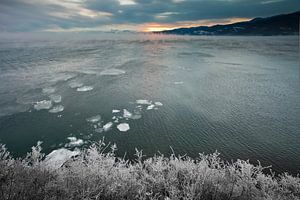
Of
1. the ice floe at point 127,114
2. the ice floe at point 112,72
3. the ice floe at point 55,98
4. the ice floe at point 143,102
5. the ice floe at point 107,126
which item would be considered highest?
the ice floe at point 112,72

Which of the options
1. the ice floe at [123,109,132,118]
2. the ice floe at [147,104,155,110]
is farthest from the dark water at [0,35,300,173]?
the ice floe at [123,109,132,118]

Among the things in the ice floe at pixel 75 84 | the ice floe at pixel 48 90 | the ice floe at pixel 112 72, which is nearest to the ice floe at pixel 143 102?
the ice floe at pixel 75 84

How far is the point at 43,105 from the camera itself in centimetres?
1350

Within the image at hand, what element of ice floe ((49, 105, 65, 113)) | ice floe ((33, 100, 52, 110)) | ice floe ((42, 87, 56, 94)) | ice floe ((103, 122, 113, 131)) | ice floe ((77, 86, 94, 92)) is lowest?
ice floe ((103, 122, 113, 131))

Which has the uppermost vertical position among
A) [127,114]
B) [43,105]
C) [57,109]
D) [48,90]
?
[48,90]

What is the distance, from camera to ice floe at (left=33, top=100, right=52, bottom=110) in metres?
13.1

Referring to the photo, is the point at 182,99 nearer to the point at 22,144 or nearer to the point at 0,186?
the point at 22,144

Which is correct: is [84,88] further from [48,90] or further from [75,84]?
[48,90]

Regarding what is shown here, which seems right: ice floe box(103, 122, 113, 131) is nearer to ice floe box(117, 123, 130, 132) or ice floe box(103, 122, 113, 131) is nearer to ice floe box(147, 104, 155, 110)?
ice floe box(117, 123, 130, 132)

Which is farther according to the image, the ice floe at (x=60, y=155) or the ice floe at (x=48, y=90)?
the ice floe at (x=48, y=90)

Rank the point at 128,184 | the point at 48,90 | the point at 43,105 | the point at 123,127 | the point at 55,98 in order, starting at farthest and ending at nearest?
1. the point at 48,90
2. the point at 55,98
3. the point at 43,105
4. the point at 123,127
5. the point at 128,184

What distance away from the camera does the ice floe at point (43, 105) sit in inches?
516

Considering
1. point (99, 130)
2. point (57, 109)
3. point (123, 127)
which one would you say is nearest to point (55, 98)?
point (57, 109)

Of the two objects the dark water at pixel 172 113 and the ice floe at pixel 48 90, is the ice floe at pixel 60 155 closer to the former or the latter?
the dark water at pixel 172 113
